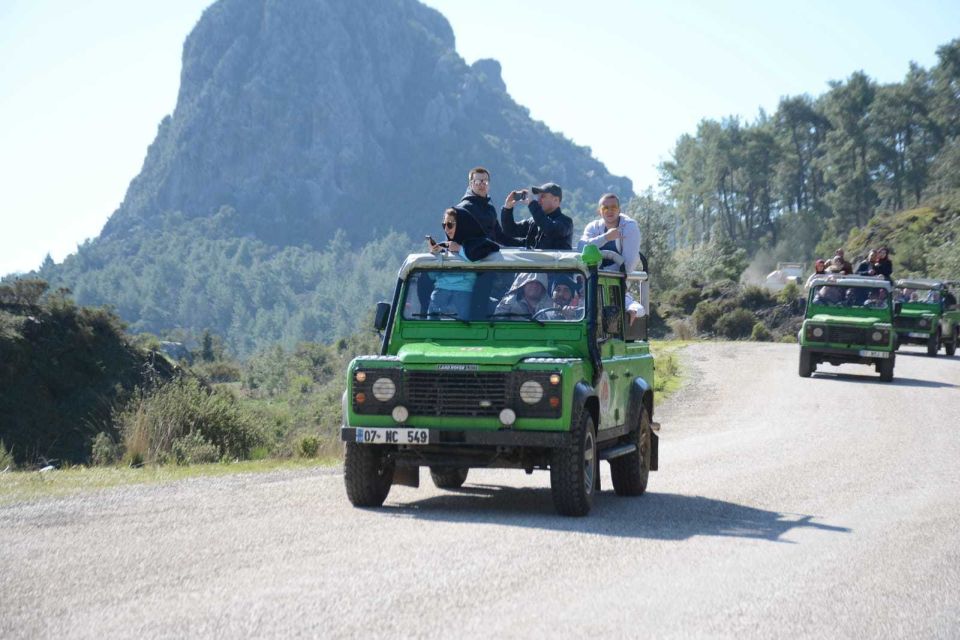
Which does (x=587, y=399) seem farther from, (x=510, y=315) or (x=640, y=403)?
(x=640, y=403)

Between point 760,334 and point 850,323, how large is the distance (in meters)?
25.5

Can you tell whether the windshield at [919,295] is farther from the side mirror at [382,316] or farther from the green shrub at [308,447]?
the side mirror at [382,316]

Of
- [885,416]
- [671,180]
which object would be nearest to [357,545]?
[885,416]

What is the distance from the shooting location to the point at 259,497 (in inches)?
425

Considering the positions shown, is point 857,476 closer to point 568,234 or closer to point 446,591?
point 568,234

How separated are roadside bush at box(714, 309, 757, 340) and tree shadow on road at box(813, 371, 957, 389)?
903 inches

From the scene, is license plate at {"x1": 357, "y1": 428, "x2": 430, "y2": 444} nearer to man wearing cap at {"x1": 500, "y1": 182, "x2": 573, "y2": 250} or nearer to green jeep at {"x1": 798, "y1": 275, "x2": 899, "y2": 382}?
man wearing cap at {"x1": 500, "y1": 182, "x2": 573, "y2": 250}

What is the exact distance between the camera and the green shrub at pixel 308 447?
51.8 ft

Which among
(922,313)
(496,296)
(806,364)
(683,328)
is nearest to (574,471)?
(496,296)

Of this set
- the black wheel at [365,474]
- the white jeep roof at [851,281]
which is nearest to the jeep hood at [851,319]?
the white jeep roof at [851,281]

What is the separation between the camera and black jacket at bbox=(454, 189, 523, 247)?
Result: 11281 mm

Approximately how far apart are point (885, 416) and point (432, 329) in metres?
12.9

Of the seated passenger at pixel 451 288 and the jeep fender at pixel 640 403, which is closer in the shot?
the seated passenger at pixel 451 288

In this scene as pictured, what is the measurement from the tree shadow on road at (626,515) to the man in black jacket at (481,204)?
2401 mm
